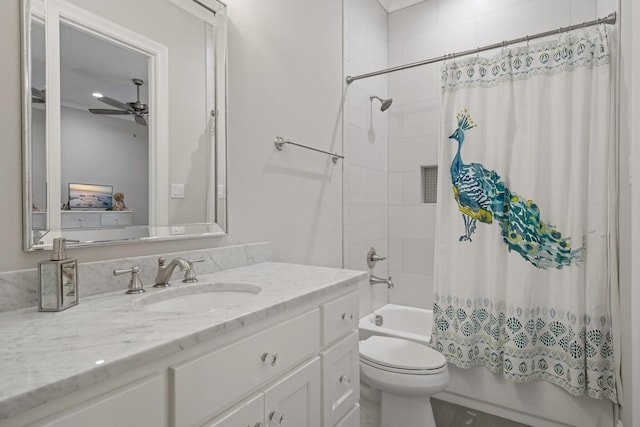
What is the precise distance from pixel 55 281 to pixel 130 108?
0.60 meters

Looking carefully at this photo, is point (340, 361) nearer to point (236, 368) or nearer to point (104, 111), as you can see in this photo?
point (236, 368)

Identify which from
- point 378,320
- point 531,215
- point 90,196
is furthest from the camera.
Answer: point 378,320

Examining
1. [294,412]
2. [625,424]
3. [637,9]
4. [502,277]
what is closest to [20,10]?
[294,412]

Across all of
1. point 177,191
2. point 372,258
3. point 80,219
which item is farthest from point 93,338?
point 372,258

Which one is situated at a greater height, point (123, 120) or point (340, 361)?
point (123, 120)

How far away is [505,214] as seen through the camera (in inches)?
75.5

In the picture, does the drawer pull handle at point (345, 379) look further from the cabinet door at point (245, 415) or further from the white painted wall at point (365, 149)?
the white painted wall at point (365, 149)

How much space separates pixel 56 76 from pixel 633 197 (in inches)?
72.6

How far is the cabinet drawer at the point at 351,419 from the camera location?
124cm

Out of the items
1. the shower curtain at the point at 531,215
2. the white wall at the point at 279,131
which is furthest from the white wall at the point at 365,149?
the shower curtain at the point at 531,215

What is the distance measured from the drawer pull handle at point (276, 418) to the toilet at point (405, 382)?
2.98 ft

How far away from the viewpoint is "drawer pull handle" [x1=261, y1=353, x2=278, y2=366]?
0.88 metres

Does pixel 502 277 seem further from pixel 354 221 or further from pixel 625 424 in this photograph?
pixel 354 221

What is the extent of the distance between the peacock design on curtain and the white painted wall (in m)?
0.67
